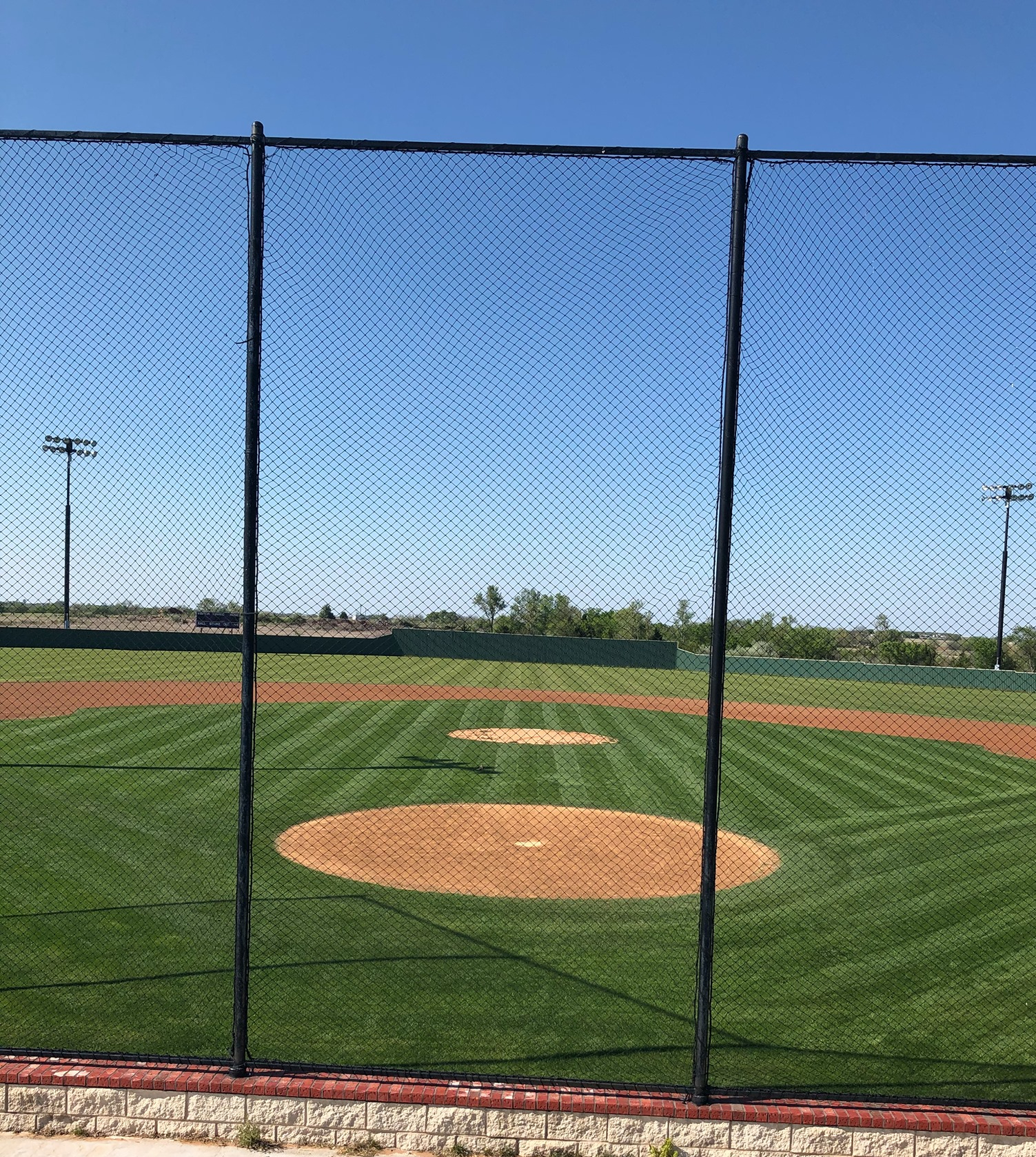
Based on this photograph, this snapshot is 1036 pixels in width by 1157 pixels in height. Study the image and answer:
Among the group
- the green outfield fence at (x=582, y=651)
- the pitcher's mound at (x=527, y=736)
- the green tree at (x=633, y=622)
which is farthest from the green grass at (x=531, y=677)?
the green tree at (x=633, y=622)

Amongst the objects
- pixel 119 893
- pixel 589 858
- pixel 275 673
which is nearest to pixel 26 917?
pixel 119 893

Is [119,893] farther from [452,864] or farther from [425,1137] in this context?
[425,1137]

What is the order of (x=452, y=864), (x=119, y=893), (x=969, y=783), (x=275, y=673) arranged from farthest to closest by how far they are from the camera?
(x=275, y=673)
(x=969, y=783)
(x=452, y=864)
(x=119, y=893)

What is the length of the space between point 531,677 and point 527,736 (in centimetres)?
1783

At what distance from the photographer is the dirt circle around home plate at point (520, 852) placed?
9.20 m

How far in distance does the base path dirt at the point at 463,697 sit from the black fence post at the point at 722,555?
17658 mm

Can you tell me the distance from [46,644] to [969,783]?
3423 cm

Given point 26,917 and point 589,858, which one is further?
point 589,858

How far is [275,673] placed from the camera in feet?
115

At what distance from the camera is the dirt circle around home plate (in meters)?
9.20

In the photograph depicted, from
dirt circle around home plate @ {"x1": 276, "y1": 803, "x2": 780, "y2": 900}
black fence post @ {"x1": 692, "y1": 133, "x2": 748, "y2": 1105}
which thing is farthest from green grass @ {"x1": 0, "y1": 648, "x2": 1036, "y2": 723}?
black fence post @ {"x1": 692, "y1": 133, "x2": 748, "y2": 1105}

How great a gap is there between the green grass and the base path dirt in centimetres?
172

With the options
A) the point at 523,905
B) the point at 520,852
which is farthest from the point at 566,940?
the point at 520,852

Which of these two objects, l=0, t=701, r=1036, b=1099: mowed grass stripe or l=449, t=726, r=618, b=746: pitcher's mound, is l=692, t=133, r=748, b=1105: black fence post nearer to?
l=0, t=701, r=1036, b=1099: mowed grass stripe
